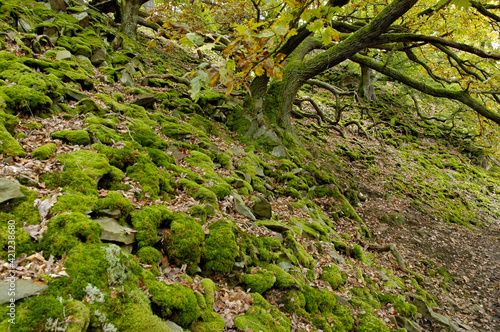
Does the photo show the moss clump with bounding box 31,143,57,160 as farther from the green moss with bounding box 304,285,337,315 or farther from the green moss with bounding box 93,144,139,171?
the green moss with bounding box 304,285,337,315

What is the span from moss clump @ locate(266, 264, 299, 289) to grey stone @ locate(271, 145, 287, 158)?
5050 millimetres

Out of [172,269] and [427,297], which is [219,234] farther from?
[427,297]

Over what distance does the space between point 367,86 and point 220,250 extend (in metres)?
19.3

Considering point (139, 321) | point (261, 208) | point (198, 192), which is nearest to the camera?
point (139, 321)

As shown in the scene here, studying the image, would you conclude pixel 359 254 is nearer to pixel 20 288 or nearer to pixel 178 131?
pixel 178 131

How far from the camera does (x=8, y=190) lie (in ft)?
8.98

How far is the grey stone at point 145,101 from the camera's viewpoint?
741 centimetres

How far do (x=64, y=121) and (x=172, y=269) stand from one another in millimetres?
3557

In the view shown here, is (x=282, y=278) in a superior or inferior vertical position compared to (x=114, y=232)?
inferior

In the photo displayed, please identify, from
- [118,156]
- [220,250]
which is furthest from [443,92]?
[118,156]

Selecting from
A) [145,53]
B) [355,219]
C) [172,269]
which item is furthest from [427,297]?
[145,53]

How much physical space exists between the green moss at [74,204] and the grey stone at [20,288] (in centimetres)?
98

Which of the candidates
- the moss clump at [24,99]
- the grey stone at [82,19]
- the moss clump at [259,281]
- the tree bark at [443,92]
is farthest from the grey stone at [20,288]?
the tree bark at [443,92]

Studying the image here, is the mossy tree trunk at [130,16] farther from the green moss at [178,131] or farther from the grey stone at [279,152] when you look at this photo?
the grey stone at [279,152]
